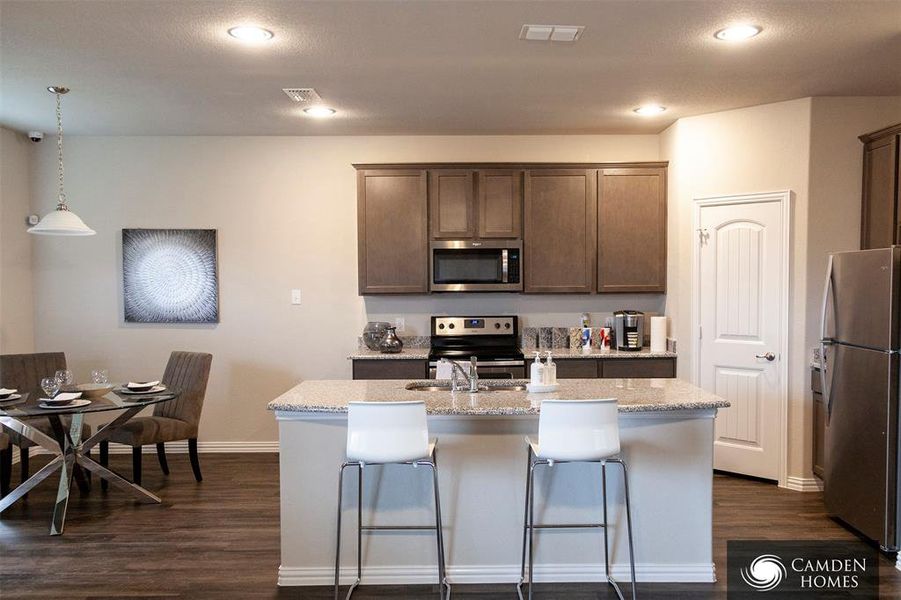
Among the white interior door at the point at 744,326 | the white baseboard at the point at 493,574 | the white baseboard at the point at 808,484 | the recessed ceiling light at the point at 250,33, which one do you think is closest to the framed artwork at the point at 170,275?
the recessed ceiling light at the point at 250,33

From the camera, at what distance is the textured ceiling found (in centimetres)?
270

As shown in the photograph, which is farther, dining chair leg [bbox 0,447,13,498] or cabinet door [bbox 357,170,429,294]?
cabinet door [bbox 357,170,429,294]

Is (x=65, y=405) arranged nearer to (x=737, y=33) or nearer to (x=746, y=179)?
(x=737, y=33)

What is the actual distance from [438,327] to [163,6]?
10.0ft

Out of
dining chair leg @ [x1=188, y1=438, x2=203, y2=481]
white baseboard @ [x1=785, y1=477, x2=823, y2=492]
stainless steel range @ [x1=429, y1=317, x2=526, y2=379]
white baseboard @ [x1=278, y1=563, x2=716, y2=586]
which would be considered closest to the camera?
white baseboard @ [x1=278, y1=563, x2=716, y2=586]

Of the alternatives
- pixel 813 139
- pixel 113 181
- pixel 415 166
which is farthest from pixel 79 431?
pixel 813 139

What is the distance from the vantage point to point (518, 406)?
8.82ft

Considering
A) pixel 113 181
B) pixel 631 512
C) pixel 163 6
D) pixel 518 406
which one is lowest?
pixel 631 512

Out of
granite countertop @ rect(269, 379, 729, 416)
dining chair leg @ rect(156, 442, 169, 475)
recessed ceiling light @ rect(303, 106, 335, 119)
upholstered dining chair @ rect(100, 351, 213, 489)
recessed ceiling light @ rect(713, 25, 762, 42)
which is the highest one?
recessed ceiling light @ rect(303, 106, 335, 119)

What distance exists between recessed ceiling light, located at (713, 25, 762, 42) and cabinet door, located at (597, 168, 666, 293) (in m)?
1.85

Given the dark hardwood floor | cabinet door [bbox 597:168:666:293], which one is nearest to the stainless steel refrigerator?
the dark hardwood floor

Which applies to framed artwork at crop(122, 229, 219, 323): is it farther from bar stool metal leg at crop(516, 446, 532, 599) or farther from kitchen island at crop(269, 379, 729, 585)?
bar stool metal leg at crop(516, 446, 532, 599)

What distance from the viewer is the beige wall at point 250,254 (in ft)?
16.8

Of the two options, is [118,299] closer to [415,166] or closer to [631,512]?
[415,166]
